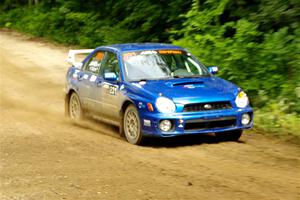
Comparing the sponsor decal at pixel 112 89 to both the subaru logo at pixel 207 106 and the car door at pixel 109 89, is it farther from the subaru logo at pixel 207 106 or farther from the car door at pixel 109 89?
the subaru logo at pixel 207 106

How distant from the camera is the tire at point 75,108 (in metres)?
12.9

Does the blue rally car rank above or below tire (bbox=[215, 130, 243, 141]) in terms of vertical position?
above

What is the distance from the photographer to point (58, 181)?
791 centimetres

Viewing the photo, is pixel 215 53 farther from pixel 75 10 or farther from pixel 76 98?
pixel 75 10

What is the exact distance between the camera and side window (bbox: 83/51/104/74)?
12266 millimetres

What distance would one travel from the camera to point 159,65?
11336 mm

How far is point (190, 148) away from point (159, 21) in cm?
1136

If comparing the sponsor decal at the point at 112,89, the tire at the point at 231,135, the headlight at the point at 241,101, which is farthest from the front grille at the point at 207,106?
the sponsor decal at the point at 112,89

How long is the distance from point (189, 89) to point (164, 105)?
57cm

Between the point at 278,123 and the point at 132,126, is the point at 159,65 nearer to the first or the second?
the point at 132,126

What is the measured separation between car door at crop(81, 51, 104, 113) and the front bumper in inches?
75.2

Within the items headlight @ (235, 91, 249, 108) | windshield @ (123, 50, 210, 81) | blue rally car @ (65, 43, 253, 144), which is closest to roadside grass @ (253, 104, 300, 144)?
blue rally car @ (65, 43, 253, 144)

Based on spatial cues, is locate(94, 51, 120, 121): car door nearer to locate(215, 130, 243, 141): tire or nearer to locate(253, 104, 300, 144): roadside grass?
locate(215, 130, 243, 141): tire

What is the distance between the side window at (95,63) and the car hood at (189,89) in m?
1.58
